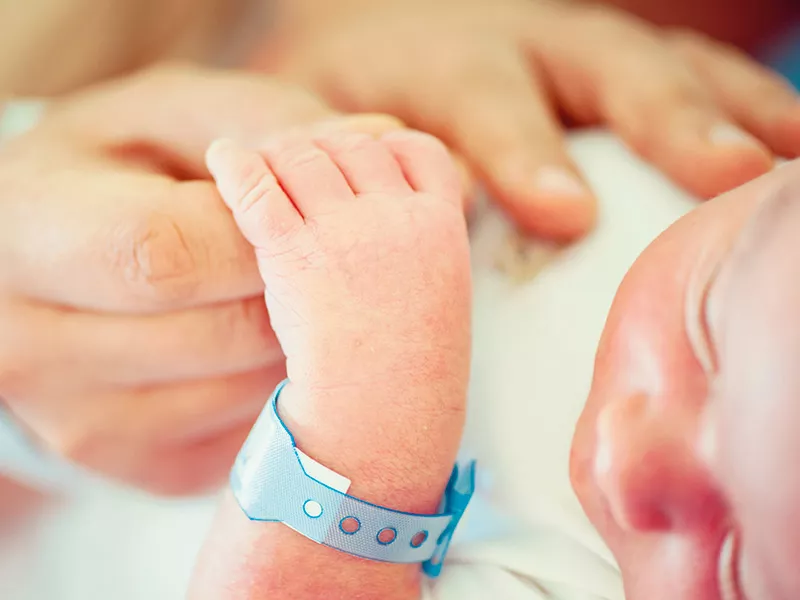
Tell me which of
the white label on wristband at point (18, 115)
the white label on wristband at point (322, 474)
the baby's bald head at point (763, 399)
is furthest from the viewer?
the white label on wristband at point (18, 115)

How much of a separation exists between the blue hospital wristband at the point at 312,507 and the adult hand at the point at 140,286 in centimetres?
12

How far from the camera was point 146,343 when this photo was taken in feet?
1.93

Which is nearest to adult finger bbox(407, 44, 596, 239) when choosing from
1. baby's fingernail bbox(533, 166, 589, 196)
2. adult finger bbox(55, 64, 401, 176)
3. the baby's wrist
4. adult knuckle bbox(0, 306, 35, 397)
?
baby's fingernail bbox(533, 166, 589, 196)

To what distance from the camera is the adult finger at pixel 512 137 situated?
64 cm

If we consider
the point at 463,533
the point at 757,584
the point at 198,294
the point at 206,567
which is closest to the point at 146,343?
the point at 198,294

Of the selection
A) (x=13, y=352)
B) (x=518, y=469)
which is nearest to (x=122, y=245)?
(x=13, y=352)

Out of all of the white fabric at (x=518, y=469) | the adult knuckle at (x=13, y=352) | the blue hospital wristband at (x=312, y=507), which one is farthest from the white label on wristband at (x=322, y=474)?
the adult knuckle at (x=13, y=352)

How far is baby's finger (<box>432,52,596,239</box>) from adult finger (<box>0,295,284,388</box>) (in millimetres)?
238

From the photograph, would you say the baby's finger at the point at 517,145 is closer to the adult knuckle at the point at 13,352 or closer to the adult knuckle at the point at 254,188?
the adult knuckle at the point at 254,188

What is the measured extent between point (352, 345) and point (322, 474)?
83 mm

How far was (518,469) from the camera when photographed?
1.86ft

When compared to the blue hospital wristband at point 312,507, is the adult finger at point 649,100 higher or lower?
higher

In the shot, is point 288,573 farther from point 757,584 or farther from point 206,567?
point 757,584

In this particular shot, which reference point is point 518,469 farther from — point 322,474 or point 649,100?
point 649,100
